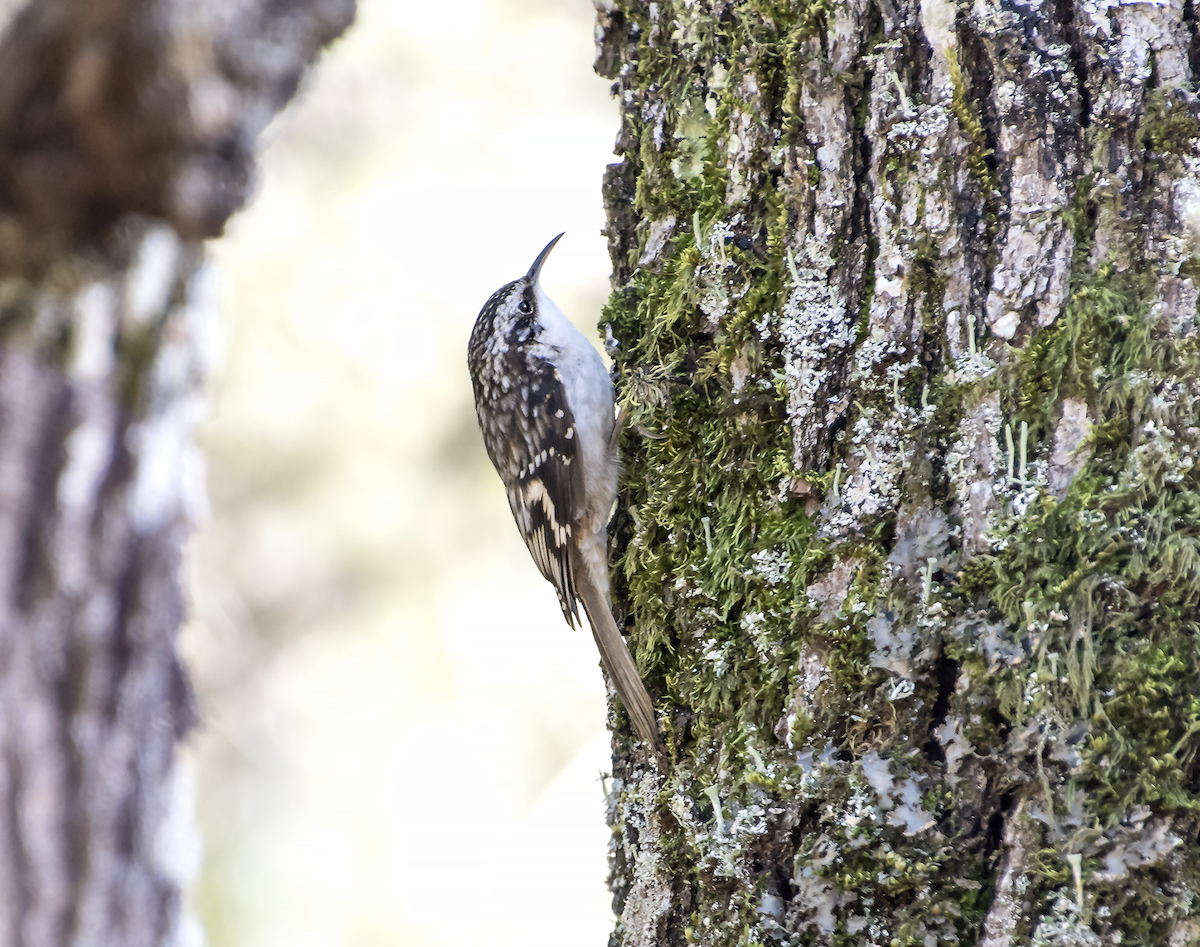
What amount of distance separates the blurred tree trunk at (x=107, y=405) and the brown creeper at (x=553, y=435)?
41.3 inches

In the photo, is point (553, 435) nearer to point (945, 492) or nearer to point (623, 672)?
point (623, 672)

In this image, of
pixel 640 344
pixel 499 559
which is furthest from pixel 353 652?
pixel 640 344

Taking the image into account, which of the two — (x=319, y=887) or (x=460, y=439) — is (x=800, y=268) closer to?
(x=460, y=439)

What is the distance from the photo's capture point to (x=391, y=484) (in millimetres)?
5246

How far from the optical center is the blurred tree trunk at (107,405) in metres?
1.02

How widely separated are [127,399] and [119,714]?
1.14 feet

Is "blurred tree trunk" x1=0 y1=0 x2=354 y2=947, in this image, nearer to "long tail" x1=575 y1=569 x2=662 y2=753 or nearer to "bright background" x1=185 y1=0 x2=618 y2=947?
"long tail" x1=575 y1=569 x2=662 y2=753

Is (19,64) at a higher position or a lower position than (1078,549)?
higher

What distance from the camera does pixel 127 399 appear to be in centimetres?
115

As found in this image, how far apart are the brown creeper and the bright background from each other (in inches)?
77.5

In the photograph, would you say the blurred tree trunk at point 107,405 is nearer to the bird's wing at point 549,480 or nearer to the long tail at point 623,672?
the long tail at point 623,672

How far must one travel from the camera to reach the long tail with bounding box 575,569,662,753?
76.7 inches

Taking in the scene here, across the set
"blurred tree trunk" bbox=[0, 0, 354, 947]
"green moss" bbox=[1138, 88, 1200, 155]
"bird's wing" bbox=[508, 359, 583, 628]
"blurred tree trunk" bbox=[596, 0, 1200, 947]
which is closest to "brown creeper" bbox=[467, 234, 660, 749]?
"bird's wing" bbox=[508, 359, 583, 628]

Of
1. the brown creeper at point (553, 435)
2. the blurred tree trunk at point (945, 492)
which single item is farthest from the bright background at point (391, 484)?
the blurred tree trunk at point (945, 492)
